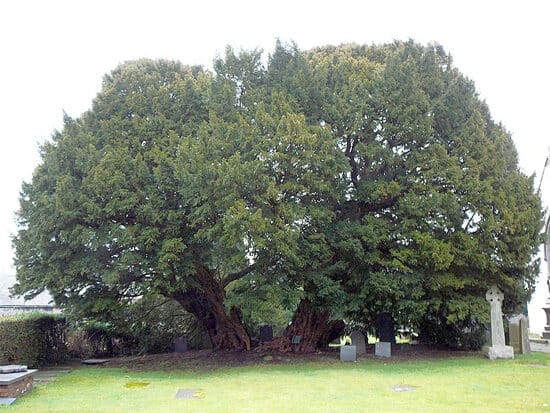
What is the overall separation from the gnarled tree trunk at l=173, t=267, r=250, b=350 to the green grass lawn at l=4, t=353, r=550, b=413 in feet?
13.0

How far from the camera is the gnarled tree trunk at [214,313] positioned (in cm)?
1925

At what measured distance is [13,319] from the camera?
17.0 metres

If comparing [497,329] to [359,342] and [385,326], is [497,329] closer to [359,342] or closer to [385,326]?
[385,326]

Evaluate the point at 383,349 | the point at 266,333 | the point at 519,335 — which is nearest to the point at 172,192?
the point at 266,333

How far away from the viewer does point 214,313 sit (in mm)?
20391

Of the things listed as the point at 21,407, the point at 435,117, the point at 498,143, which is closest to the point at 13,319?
the point at 21,407

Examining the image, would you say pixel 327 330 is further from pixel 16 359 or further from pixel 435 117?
pixel 16 359

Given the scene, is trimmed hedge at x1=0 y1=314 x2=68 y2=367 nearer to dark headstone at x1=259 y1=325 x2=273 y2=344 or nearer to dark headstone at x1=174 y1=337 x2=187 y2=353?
dark headstone at x1=174 y1=337 x2=187 y2=353

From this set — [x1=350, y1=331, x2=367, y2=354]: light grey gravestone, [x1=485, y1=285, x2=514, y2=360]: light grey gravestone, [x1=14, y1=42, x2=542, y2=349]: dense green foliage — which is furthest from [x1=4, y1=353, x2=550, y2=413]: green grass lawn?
[x1=350, y1=331, x2=367, y2=354]: light grey gravestone

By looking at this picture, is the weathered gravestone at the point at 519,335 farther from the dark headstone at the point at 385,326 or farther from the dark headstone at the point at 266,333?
the dark headstone at the point at 266,333

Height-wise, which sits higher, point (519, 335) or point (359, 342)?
point (519, 335)

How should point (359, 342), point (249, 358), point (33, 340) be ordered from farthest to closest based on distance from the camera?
point (359, 342)
point (249, 358)
point (33, 340)

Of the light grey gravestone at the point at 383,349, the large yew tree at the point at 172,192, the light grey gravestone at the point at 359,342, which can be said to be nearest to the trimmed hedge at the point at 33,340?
the large yew tree at the point at 172,192

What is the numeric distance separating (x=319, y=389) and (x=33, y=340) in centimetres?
1147
